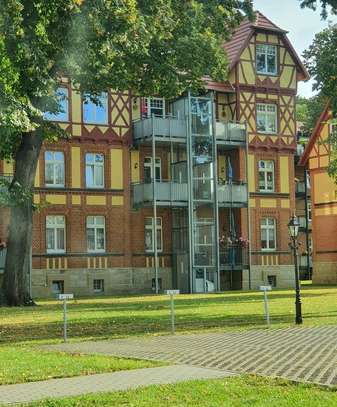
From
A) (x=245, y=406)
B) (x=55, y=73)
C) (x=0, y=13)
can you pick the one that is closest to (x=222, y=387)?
(x=245, y=406)

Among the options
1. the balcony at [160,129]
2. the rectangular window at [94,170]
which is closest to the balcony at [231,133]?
the balcony at [160,129]

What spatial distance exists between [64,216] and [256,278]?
1167 centimetres

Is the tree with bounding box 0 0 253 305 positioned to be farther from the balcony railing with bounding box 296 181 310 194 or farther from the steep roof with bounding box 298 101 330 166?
the balcony railing with bounding box 296 181 310 194

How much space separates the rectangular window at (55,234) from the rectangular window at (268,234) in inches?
470

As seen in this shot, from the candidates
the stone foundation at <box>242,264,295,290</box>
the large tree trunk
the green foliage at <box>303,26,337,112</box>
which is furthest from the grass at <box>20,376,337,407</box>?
the stone foundation at <box>242,264,295,290</box>

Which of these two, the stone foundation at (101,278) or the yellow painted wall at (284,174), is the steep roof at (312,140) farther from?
the stone foundation at (101,278)

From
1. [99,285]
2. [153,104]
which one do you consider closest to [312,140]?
[153,104]

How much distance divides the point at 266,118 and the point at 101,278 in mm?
13876

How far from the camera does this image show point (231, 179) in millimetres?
44938

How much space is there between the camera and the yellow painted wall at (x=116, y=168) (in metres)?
42.1

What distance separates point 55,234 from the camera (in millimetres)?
40625

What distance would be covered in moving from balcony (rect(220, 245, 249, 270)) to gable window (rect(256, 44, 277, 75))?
10.5 metres

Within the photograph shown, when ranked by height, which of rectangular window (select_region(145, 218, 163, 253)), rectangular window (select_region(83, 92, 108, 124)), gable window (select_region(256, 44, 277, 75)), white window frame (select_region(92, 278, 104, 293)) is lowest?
white window frame (select_region(92, 278, 104, 293))

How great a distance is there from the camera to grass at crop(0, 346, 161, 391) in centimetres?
1104
